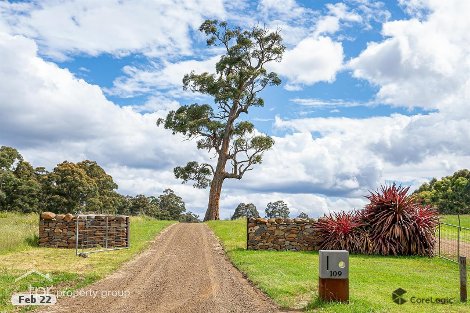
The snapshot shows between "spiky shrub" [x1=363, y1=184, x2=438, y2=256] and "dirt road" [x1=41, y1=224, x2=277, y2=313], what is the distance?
7074 mm

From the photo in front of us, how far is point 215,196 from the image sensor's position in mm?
47781

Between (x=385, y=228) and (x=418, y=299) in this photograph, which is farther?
(x=385, y=228)

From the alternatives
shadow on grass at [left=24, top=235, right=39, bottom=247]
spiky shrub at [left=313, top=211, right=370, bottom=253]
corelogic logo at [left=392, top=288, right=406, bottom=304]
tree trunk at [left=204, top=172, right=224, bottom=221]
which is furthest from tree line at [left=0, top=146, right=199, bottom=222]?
corelogic logo at [left=392, top=288, right=406, bottom=304]

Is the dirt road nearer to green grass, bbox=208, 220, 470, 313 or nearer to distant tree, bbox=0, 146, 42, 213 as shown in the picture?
green grass, bbox=208, 220, 470, 313

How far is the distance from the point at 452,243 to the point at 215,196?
85.6ft

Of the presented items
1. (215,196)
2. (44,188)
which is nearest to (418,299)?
(215,196)

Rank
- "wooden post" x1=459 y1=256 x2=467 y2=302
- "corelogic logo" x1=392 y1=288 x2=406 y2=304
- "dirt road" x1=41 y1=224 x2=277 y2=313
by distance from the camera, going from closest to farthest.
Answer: "dirt road" x1=41 y1=224 x2=277 y2=313, "corelogic logo" x1=392 y1=288 x2=406 y2=304, "wooden post" x1=459 y1=256 x2=467 y2=302

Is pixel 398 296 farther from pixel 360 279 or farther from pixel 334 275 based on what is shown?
pixel 360 279

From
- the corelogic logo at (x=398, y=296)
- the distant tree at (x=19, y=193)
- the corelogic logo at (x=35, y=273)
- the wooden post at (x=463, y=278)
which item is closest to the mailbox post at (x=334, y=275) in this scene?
the corelogic logo at (x=398, y=296)

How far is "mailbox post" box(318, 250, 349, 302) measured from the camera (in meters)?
11.1

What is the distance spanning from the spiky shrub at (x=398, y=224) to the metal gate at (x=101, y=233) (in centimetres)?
1142

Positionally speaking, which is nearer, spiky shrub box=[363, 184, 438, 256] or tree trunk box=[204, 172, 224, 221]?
spiky shrub box=[363, 184, 438, 256]

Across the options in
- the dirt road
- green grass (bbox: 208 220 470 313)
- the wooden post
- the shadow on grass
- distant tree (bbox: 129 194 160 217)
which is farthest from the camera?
distant tree (bbox: 129 194 160 217)

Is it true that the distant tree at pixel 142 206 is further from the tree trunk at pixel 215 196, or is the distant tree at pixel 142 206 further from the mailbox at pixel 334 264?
the mailbox at pixel 334 264
